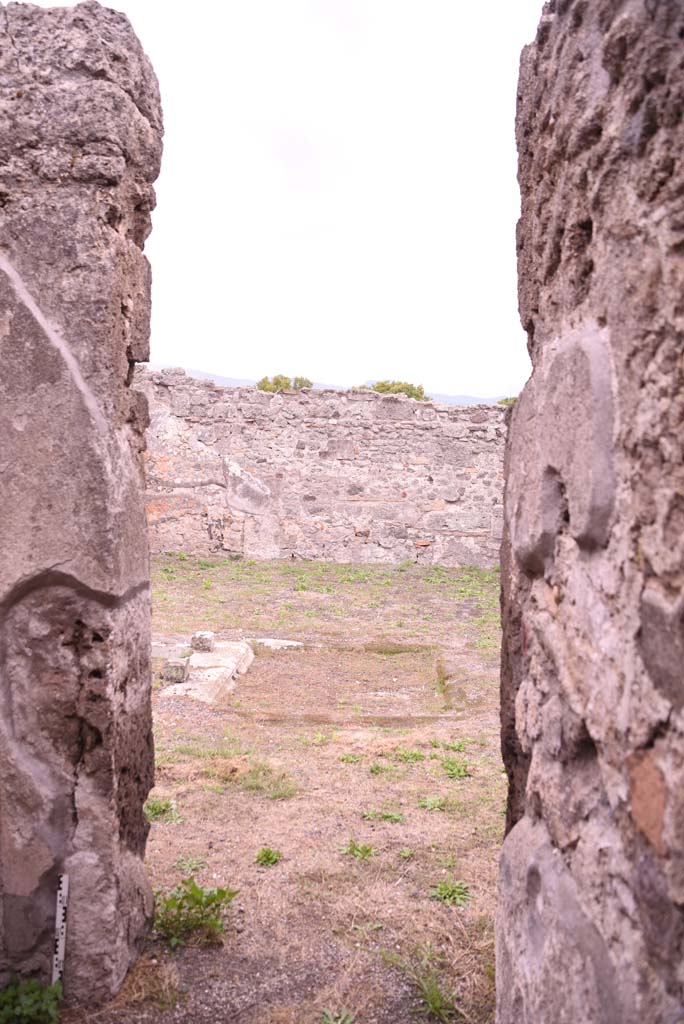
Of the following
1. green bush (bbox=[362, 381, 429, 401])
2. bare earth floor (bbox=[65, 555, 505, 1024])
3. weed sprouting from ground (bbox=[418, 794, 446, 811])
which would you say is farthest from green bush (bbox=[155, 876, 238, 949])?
green bush (bbox=[362, 381, 429, 401])

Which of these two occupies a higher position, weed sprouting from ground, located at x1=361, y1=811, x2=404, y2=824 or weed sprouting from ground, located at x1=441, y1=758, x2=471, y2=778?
weed sprouting from ground, located at x1=361, y1=811, x2=404, y2=824

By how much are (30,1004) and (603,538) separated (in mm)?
2050

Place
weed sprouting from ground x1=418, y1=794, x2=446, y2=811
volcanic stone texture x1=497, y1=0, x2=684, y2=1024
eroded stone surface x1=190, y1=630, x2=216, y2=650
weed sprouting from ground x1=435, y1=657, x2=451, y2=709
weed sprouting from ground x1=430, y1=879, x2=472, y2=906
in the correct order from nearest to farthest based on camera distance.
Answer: volcanic stone texture x1=497, y1=0, x2=684, y2=1024 → weed sprouting from ground x1=430, y1=879, x2=472, y2=906 → weed sprouting from ground x1=418, y1=794, x2=446, y2=811 → weed sprouting from ground x1=435, y1=657, x2=451, y2=709 → eroded stone surface x1=190, y1=630, x2=216, y2=650

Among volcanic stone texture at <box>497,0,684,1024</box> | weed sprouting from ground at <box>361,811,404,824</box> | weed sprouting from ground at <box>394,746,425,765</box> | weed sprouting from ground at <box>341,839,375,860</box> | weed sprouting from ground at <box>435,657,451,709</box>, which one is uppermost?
volcanic stone texture at <box>497,0,684,1024</box>

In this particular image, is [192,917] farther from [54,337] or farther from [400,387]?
[400,387]

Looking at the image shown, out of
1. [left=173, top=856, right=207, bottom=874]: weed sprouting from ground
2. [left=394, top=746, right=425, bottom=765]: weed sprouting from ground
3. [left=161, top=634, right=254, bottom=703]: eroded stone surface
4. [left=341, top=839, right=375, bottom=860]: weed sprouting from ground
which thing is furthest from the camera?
[left=161, top=634, right=254, bottom=703]: eroded stone surface

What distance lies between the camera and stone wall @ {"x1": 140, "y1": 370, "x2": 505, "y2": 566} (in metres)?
11.6

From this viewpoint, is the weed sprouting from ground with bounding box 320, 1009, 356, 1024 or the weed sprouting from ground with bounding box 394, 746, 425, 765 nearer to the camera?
the weed sprouting from ground with bounding box 320, 1009, 356, 1024

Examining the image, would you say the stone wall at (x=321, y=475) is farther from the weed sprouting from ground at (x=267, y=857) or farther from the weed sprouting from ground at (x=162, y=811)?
the weed sprouting from ground at (x=267, y=857)

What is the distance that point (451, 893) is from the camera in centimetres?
316

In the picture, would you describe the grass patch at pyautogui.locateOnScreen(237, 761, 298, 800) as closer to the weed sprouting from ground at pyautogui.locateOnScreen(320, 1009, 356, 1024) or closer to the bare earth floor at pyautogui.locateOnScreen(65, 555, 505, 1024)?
the bare earth floor at pyautogui.locateOnScreen(65, 555, 505, 1024)

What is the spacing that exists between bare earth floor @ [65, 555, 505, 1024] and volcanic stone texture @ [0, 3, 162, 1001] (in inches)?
17.1

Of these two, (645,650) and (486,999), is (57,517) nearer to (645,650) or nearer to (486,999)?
(645,650)

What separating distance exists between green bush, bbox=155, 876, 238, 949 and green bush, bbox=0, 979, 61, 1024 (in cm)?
47
